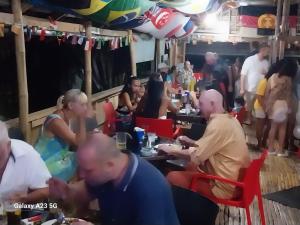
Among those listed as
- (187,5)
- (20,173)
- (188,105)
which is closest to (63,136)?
(20,173)

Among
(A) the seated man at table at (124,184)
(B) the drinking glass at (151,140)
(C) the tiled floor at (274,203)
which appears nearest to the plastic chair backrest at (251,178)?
(C) the tiled floor at (274,203)

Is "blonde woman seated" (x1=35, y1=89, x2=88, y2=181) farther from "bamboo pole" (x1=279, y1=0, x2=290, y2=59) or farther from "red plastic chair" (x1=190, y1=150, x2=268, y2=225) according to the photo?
"bamboo pole" (x1=279, y1=0, x2=290, y2=59)

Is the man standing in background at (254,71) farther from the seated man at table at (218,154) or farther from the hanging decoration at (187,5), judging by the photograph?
the seated man at table at (218,154)

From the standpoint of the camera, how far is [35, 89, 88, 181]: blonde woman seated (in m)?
3.46

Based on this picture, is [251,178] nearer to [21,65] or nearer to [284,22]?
[21,65]

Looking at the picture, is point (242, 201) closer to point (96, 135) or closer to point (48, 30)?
point (96, 135)

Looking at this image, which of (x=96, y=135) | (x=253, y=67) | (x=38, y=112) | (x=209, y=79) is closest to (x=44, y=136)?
(x=38, y=112)

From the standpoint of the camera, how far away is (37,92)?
514 centimetres

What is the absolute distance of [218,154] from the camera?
395cm

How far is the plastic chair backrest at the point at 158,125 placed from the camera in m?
5.12

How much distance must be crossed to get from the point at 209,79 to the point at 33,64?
597cm

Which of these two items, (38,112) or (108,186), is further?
(38,112)

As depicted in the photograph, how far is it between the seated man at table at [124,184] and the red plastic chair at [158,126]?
300 cm

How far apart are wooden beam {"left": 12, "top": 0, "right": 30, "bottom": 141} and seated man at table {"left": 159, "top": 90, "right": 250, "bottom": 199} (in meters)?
1.41
